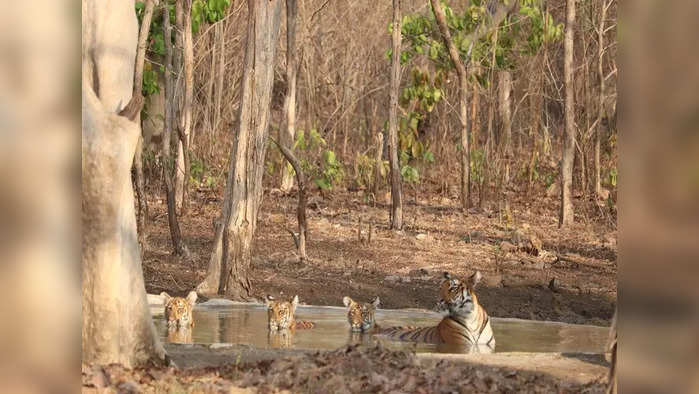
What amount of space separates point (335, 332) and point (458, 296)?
3.44 feet

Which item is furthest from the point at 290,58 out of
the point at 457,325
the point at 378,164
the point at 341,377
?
the point at 341,377

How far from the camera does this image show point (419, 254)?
1555cm

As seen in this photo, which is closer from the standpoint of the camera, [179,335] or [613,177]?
[179,335]

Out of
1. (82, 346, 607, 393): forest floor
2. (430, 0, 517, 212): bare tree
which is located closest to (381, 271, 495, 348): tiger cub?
(82, 346, 607, 393): forest floor

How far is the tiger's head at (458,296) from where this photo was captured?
9.91 metres

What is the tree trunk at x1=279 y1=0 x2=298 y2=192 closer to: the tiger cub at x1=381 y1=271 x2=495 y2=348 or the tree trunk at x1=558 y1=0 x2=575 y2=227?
the tree trunk at x1=558 y1=0 x2=575 y2=227

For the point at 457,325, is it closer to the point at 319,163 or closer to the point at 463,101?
the point at 463,101

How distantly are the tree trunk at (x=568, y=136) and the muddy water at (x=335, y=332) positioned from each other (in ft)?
23.3

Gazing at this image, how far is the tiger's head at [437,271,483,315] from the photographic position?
32.5ft

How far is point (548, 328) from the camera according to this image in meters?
10.8

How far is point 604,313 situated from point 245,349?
200 inches

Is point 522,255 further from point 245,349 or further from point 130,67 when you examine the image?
point 130,67

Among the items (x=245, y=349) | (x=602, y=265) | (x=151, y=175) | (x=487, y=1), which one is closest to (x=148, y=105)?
(x=151, y=175)

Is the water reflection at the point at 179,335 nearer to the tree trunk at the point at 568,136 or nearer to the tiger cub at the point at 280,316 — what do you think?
the tiger cub at the point at 280,316
